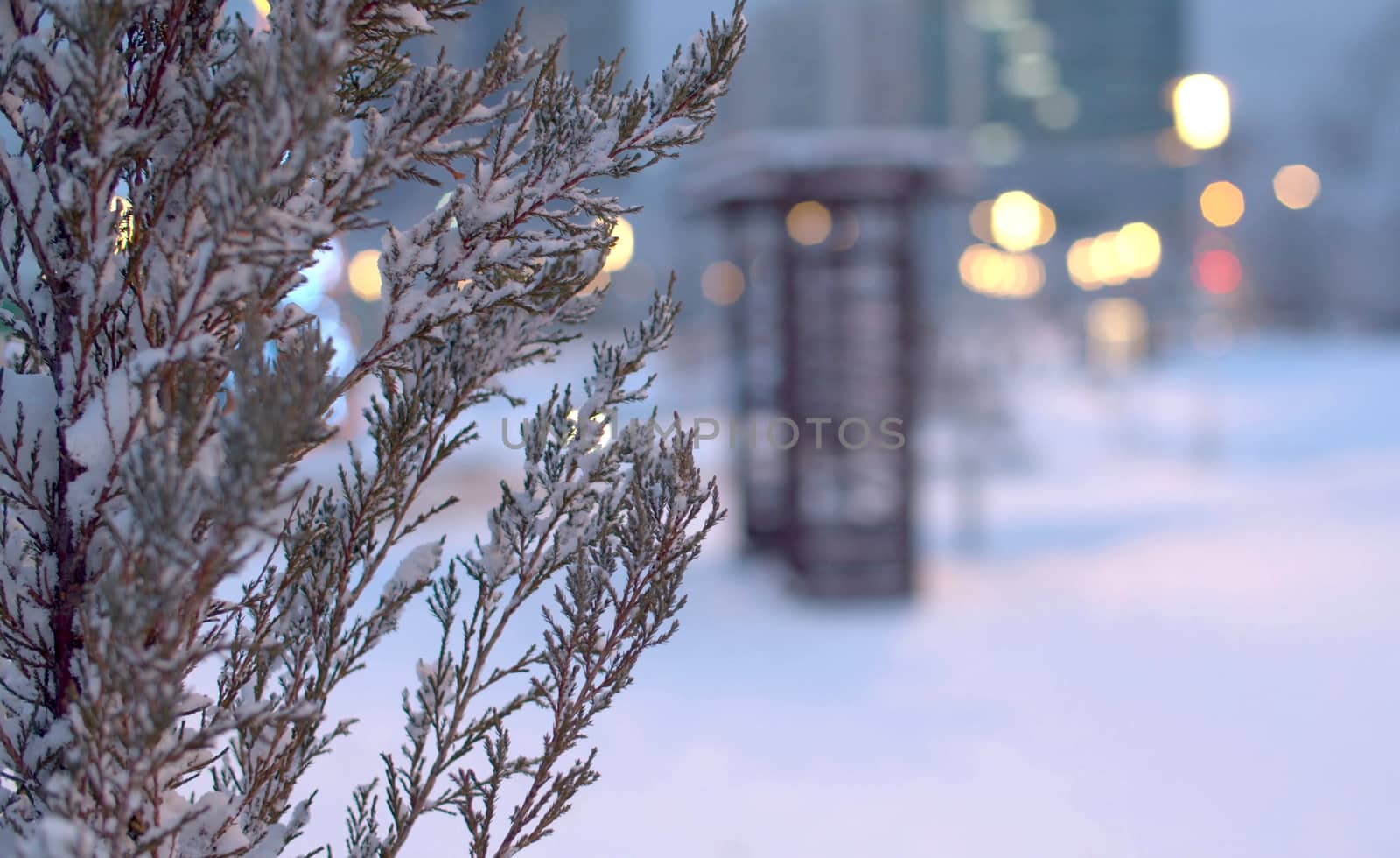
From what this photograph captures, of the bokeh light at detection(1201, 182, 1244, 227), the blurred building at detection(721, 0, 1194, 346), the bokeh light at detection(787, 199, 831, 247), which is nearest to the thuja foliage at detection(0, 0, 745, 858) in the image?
the blurred building at detection(721, 0, 1194, 346)

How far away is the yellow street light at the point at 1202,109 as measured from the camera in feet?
30.3

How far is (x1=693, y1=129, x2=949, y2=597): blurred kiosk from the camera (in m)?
7.14

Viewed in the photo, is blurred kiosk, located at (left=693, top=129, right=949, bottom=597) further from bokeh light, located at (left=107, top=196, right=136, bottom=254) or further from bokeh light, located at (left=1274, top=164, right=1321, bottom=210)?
bokeh light, located at (left=1274, top=164, right=1321, bottom=210)

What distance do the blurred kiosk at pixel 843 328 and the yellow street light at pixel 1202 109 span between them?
3.20m

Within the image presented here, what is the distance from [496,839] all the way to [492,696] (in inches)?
72.6

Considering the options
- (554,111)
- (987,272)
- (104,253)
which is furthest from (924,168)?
(987,272)

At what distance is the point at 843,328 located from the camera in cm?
765

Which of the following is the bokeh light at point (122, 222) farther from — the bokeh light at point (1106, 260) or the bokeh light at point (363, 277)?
the bokeh light at point (1106, 260)

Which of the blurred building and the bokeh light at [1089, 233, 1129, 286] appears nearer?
the bokeh light at [1089, 233, 1129, 286]

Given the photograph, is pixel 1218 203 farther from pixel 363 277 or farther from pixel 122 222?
pixel 122 222

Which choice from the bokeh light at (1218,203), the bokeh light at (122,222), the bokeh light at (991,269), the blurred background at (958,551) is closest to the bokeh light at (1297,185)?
the blurred background at (958,551)

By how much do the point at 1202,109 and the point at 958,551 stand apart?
13.2 ft

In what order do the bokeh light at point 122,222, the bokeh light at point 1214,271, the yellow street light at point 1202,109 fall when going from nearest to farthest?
the bokeh light at point 122,222, the yellow street light at point 1202,109, the bokeh light at point 1214,271

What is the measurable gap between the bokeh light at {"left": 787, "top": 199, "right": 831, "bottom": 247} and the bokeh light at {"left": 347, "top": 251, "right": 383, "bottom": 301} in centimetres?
601
